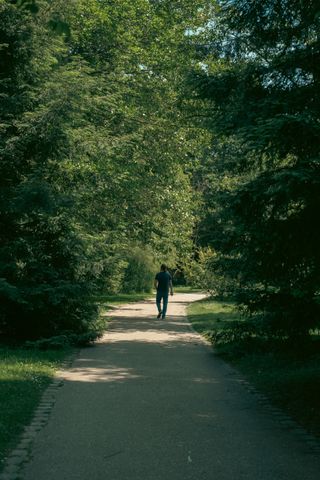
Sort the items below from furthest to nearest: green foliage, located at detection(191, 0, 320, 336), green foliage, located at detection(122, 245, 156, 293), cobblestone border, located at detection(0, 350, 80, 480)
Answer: green foliage, located at detection(122, 245, 156, 293), green foliage, located at detection(191, 0, 320, 336), cobblestone border, located at detection(0, 350, 80, 480)

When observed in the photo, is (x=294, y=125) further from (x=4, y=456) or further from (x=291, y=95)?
(x=4, y=456)

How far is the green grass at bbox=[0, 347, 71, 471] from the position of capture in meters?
6.79

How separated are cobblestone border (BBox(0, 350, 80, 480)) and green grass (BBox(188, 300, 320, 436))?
2960 millimetres

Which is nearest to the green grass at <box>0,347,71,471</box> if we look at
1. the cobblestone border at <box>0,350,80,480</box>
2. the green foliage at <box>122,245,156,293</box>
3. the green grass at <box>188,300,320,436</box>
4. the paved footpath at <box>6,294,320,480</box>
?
the cobblestone border at <box>0,350,80,480</box>

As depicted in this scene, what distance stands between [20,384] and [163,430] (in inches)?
120

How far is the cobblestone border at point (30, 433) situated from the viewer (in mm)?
5429

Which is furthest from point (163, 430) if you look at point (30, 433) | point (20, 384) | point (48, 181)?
point (48, 181)

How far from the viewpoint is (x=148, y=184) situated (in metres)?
23.5

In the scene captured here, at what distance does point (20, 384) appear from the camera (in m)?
9.24

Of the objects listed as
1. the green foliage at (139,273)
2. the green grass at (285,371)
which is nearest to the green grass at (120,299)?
the green foliage at (139,273)

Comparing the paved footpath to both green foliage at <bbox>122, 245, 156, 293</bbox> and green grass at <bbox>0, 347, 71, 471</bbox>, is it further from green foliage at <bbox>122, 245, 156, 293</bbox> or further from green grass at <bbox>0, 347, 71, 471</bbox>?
green foliage at <bbox>122, 245, 156, 293</bbox>

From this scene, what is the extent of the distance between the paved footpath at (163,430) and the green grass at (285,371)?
315 mm

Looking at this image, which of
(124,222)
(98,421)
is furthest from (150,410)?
(124,222)

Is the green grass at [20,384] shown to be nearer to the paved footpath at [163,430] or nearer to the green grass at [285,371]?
the paved footpath at [163,430]
